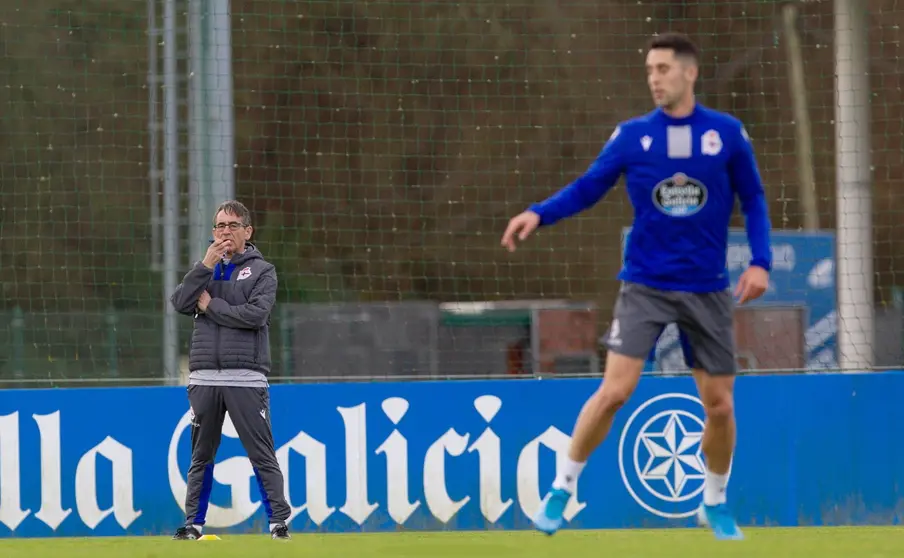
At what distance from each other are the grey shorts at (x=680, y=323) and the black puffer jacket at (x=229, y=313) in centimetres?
223

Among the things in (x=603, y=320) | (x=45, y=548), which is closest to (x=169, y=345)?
(x=45, y=548)

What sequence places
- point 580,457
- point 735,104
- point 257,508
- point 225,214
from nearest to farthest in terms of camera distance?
point 580,457 → point 225,214 → point 257,508 → point 735,104

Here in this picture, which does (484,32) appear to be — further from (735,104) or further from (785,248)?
(785,248)

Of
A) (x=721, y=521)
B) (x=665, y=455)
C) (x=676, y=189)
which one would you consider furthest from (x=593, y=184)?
(x=665, y=455)

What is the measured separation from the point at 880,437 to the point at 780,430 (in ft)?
1.94

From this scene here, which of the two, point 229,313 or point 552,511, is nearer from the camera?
point 552,511

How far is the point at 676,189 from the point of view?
6.50 meters

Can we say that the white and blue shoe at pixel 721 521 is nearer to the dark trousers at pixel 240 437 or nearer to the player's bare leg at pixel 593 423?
the player's bare leg at pixel 593 423

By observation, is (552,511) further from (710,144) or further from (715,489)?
(710,144)

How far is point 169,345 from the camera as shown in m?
10.8

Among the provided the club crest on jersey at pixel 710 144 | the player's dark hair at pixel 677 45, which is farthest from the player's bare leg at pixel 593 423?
the player's dark hair at pixel 677 45

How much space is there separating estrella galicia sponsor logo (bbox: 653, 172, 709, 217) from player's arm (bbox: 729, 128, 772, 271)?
177mm

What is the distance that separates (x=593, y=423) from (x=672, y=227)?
0.80 m

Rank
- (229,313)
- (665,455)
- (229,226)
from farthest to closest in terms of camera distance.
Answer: (665,455), (229,226), (229,313)
